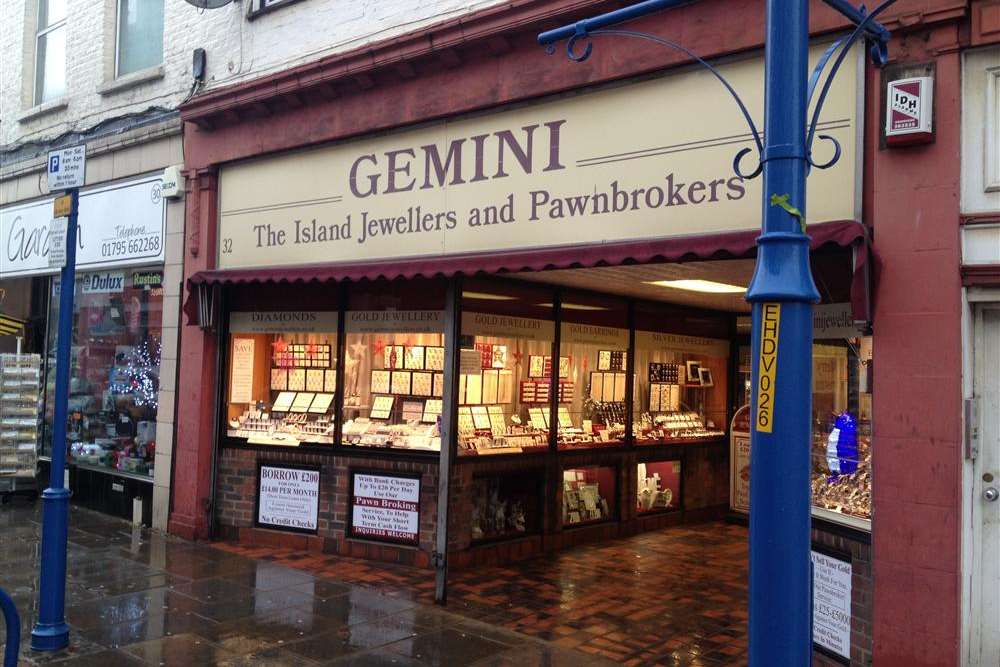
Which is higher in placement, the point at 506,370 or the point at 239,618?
the point at 506,370

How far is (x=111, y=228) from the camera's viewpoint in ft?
38.9

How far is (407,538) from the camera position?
908 cm

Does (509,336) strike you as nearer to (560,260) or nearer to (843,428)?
(560,260)

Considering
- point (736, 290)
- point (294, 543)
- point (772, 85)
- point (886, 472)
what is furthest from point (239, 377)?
point (772, 85)

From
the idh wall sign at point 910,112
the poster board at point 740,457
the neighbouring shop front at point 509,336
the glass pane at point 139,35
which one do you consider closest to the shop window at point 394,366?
the neighbouring shop front at point 509,336

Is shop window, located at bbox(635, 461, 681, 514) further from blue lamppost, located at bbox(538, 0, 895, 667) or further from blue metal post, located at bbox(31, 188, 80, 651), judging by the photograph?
blue lamppost, located at bbox(538, 0, 895, 667)

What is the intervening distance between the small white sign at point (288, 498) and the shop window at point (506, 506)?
6.12 feet

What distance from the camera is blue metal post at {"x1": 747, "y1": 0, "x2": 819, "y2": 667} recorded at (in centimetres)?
324

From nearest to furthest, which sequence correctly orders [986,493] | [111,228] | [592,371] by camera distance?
[986,493] → [592,371] → [111,228]

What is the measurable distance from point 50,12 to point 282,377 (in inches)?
335

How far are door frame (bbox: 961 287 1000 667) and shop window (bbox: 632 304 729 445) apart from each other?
555cm

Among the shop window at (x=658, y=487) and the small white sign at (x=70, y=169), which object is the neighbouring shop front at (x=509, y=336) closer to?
the shop window at (x=658, y=487)

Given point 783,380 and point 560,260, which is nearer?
point 783,380

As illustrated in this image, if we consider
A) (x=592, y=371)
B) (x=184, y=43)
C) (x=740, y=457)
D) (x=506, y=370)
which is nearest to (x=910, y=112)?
(x=506, y=370)
